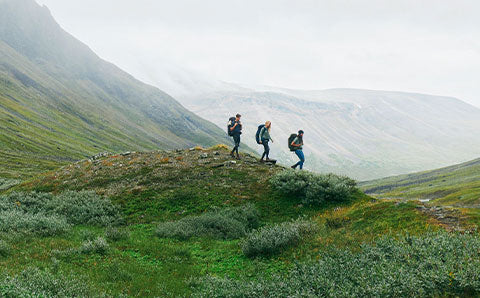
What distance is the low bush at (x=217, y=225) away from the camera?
1566cm

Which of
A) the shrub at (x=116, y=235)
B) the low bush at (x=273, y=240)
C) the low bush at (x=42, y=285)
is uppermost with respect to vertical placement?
the low bush at (x=273, y=240)

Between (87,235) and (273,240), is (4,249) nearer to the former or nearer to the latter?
(87,235)

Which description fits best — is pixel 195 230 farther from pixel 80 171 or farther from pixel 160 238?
pixel 80 171

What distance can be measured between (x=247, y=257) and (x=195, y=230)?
14.3ft

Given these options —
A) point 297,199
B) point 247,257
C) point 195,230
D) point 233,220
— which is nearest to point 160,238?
point 195,230

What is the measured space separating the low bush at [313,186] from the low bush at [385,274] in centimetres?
817

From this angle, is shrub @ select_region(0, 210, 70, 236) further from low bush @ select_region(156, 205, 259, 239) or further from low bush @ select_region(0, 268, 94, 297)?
low bush @ select_region(0, 268, 94, 297)

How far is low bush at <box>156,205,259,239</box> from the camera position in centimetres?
1566

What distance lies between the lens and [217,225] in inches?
653

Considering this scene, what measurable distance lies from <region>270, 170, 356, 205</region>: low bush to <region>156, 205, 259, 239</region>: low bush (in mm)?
3071

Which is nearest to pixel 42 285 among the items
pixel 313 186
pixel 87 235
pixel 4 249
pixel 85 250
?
pixel 85 250

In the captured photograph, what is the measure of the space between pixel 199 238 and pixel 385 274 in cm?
957

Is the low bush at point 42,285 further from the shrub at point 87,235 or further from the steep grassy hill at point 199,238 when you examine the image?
the shrub at point 87,235

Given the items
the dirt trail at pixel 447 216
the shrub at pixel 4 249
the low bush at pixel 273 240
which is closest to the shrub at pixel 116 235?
the shrub at pixel 4 249
